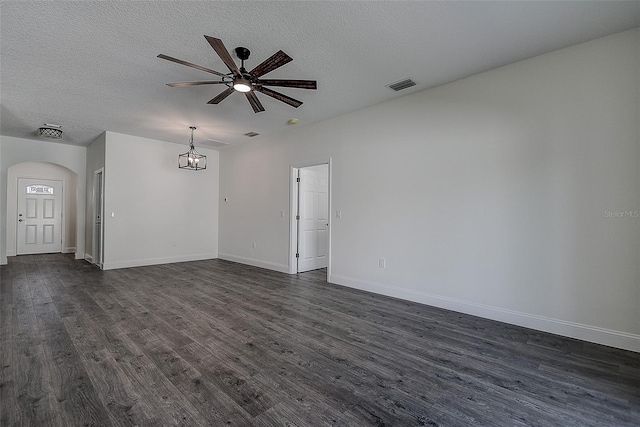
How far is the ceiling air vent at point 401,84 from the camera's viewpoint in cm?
361

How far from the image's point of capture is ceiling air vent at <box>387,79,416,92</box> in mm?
3607

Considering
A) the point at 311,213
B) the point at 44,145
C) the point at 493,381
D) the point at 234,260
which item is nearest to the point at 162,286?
the point at 234,260

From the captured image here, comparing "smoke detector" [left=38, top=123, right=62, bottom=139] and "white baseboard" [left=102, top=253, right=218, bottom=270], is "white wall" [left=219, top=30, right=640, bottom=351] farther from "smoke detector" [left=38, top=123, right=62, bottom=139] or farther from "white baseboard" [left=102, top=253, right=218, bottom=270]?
"smoke detector" [left=38, top=123, right=62, bottom=139]

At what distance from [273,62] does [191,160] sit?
4.37 m

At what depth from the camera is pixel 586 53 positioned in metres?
2.79

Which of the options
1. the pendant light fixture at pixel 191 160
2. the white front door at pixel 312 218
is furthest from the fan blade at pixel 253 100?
the pendant light fixture at pixel 191 160

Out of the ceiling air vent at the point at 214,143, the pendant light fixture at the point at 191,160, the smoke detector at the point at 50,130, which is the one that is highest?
the ceiling air vent at the point at 214,143

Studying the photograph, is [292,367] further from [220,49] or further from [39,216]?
[39,216]

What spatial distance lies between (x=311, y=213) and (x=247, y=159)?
2.18 metres

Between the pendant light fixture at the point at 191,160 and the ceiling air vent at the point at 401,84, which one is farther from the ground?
the ceiling air vent at the point at 401,84

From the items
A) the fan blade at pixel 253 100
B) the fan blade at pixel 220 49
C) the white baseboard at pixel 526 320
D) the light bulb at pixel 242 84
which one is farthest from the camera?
the fan blade at pixel 253 100

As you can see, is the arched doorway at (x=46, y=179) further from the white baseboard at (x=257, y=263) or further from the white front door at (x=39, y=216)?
the white baseboard at (x=257, y=263)

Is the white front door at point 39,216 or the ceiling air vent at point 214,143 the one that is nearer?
the ceiling air vent at point 214,143

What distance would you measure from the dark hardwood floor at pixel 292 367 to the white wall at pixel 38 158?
13.1 ft
